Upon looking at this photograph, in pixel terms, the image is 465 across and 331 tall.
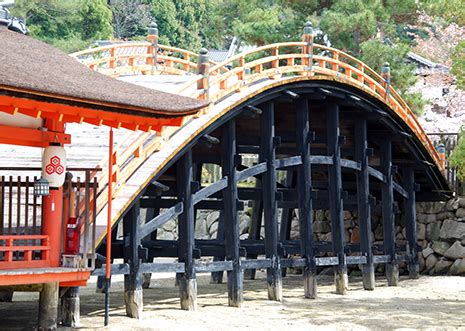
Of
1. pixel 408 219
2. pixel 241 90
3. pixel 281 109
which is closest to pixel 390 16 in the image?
pixel 408 219

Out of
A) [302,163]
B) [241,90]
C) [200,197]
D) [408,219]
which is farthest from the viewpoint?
[408,219]

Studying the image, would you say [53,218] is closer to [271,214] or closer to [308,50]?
[271,214]

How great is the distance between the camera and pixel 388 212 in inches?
921

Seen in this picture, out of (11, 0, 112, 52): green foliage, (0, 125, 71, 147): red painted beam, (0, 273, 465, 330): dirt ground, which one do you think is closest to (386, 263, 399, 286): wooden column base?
(0, 273, 465, 330): dirt ground

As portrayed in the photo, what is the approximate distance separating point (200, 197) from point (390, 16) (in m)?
14.6

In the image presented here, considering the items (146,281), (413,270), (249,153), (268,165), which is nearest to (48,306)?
(268,165)

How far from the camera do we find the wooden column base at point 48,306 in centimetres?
1305

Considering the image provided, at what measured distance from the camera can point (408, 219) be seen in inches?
973

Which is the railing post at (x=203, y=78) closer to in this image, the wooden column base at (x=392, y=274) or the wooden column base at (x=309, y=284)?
the wooden column base at (x=309, y=284)

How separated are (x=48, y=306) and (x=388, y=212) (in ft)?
38.5

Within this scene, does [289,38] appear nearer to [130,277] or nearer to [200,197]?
[200,197]

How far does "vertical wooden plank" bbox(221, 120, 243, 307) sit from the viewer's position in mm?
17797

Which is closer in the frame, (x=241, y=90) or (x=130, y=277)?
(x=130, y=277)

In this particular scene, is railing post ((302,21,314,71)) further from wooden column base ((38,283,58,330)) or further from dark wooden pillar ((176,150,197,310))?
wooden column base ((38,283,58,330))
